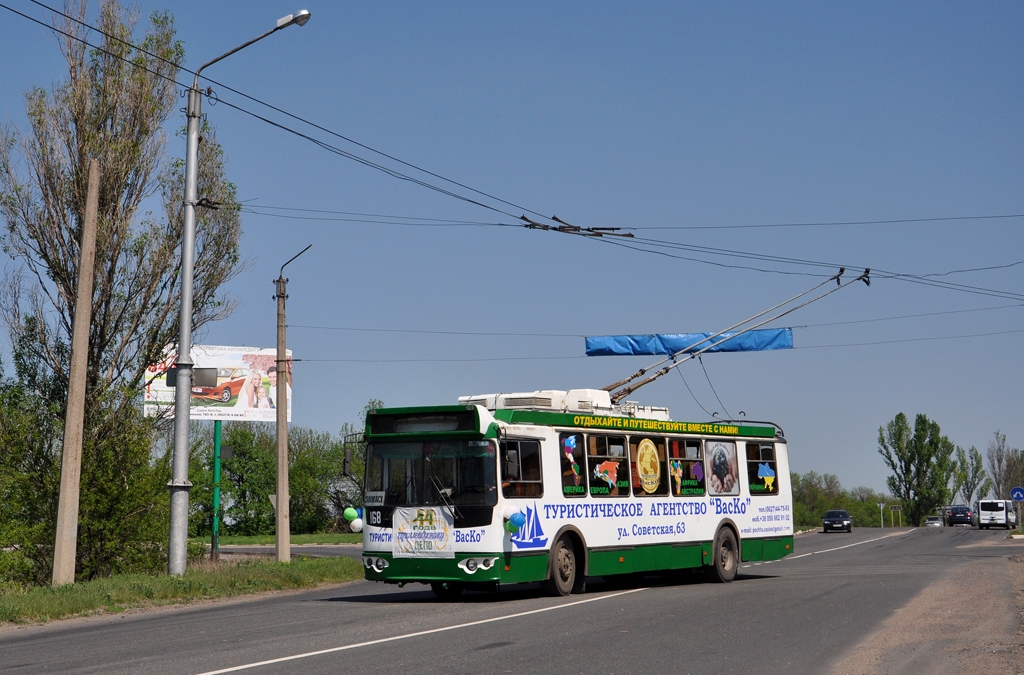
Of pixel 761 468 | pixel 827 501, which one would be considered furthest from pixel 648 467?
pixel 827 501

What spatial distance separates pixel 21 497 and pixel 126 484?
2.01 metres

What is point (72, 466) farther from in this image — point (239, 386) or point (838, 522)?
point (838, 522)

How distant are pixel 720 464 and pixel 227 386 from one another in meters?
36.5

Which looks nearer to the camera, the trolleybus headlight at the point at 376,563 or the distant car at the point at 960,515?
the trolleybus headlight at the point at 376,563

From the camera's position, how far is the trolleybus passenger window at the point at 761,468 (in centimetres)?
2105

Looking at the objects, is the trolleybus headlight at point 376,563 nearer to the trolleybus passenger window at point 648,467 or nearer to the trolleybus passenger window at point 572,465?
the trolleybus passenger window at point 572,465

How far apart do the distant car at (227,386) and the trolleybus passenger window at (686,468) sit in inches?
1434

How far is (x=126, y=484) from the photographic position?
23453 millimetres

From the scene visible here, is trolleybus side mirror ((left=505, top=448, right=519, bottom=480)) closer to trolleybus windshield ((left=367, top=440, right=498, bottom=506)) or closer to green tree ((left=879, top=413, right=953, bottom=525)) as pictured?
trolleybus windshield ((left=367, top=440, right=498, bottom=506))

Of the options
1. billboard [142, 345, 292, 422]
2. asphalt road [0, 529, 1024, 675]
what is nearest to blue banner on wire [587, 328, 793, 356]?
asphalt road [0, 529, 1024, 675]

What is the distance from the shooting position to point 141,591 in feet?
57.5

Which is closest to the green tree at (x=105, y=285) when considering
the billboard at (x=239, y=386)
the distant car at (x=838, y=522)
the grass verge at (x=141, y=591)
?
the grass verge at (x=141, y=591)

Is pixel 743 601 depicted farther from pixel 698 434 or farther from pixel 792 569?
pixel 792 569

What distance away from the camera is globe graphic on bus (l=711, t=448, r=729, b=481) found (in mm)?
20125
